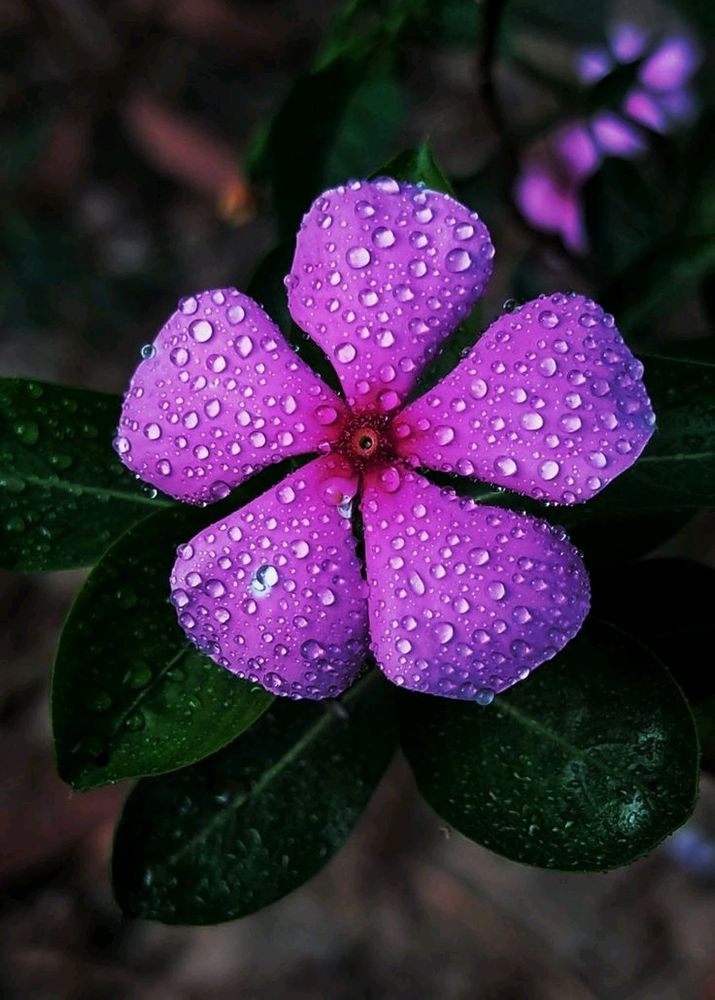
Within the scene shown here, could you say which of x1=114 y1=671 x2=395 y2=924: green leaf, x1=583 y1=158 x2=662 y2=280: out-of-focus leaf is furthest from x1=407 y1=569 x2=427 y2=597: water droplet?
x1=583 y1=158 x2=662 y2=280: out-of-focus leaf

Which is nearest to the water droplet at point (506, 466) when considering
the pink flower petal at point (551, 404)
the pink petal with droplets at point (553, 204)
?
the pink flower petal at point (551, 404)

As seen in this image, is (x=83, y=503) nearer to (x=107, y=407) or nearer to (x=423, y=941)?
(x=107, y=407)

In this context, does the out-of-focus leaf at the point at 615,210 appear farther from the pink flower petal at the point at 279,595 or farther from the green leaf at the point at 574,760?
the pink flower petal at the point at 279,595

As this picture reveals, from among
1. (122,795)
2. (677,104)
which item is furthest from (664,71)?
(122,795)

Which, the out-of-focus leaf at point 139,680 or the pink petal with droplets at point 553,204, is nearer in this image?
the out-of-focus leaf at point 139,680

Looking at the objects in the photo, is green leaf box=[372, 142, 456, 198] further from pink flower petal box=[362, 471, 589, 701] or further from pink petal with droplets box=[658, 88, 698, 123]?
pink petal with droplets box=[658, 88, 698, 123]

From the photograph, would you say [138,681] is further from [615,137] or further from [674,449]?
[615,137]
